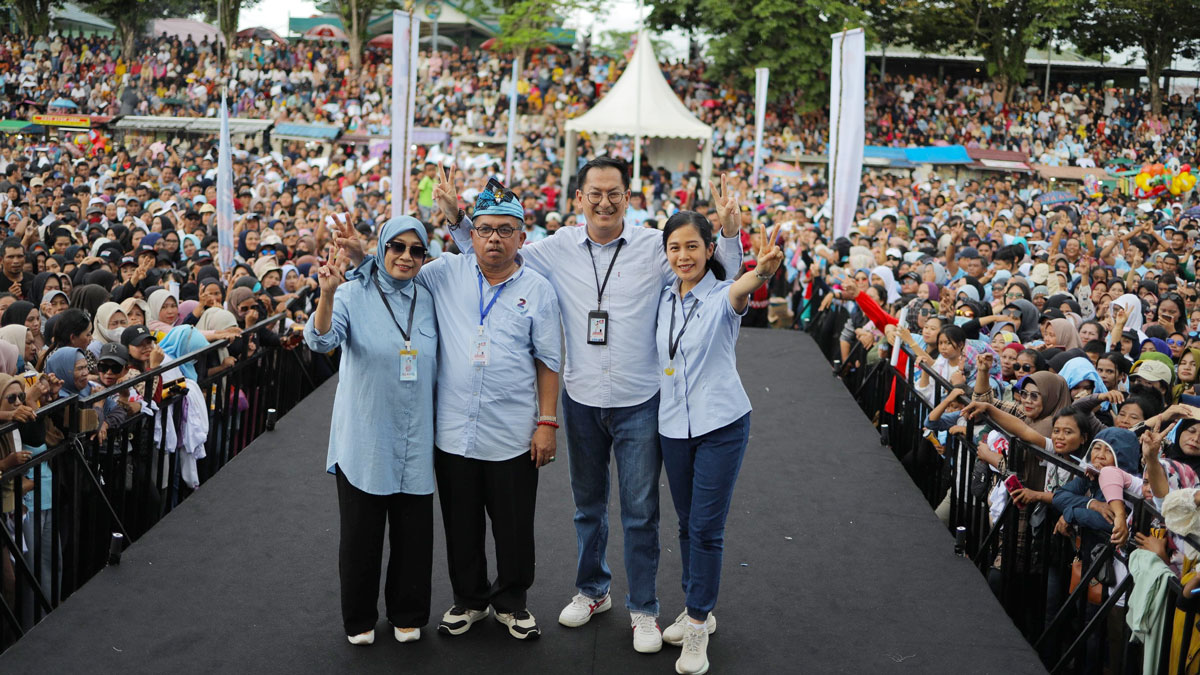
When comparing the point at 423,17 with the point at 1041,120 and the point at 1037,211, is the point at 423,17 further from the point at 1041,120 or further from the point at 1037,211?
the point at 1037,211

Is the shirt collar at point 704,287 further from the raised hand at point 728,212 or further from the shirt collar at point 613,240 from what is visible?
the shirt collar at point 613,240

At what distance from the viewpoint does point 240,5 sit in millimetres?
35156

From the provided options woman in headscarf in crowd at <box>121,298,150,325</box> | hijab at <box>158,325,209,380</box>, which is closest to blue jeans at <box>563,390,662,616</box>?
hijab at <box>158,325,209,380</box>

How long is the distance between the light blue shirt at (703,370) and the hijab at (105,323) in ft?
13.8

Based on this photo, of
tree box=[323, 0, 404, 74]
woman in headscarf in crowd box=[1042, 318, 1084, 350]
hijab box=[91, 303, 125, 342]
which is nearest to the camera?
hijab box=[91, 303, 125, 342]

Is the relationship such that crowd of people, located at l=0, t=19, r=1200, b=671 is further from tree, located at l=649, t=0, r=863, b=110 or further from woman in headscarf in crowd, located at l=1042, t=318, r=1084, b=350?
tree, located at l=649, t=0, r=863, b=110

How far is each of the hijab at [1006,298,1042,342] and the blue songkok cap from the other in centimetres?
559

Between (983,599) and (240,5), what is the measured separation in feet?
116

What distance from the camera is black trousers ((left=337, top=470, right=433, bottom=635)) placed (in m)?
3.78

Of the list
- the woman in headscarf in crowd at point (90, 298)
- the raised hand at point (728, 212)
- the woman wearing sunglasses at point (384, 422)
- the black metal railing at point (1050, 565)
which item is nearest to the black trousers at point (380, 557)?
the woman wearing sunglasses at point (384, 422)

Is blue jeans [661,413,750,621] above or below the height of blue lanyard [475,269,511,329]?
below

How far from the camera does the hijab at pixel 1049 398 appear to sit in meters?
5.75

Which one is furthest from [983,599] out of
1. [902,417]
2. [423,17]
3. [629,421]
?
[423,17]

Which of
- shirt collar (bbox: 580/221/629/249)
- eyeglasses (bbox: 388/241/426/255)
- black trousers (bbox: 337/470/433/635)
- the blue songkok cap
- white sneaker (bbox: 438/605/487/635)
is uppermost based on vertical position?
the blue songkok cap
